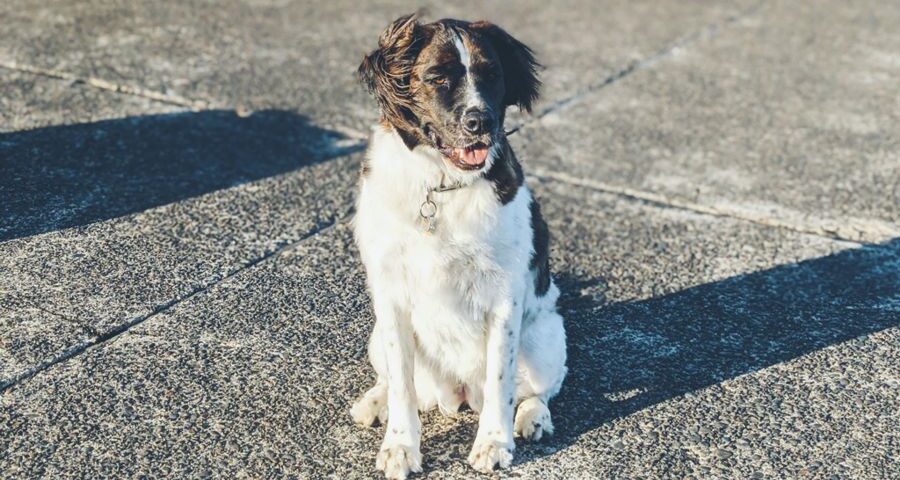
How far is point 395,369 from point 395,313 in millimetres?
193

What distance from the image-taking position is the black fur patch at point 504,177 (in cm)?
362

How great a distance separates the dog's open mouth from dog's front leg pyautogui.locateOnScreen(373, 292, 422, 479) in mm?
553

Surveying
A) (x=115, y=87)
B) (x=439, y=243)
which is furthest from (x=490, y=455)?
(x=115, y=87)

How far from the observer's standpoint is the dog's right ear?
3516mm

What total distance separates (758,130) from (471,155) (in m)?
3.81

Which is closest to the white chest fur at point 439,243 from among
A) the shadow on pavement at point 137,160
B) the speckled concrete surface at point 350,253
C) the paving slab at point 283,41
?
the speckled concrete surface at point 350,253

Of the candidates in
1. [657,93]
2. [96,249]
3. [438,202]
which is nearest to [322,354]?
[438,202]

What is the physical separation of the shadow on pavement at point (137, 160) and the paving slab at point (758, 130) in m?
1.48

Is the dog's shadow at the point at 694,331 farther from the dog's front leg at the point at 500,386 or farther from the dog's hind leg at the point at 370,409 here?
the dog's hind leg at the point at 370,409

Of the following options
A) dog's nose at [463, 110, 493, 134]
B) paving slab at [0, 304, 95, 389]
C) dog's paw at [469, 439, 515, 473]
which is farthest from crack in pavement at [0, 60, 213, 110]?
dog's paw at [469, 439, 515, 473]

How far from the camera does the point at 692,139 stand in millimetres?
6598

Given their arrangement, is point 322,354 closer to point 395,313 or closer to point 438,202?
point 395,313

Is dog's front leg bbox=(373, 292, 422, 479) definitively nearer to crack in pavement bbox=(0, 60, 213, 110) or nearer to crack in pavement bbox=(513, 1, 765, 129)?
crack in pavement bbox=(513, 1, 765, 129)

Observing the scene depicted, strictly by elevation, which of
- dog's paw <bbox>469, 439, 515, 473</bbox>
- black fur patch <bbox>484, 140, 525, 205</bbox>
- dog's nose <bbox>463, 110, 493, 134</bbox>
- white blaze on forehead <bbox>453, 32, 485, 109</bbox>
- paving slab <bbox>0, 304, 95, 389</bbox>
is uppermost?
white blaze on forehead <bbox>453, 32, 485, 109</bbox>
